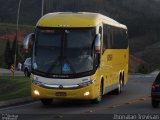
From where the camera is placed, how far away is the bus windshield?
2581 centimetres

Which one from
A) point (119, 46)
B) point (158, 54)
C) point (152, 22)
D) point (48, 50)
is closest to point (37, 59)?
point (48, 50)

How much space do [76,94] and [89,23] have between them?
9.49 feet

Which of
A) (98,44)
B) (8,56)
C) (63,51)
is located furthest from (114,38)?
(8,56)

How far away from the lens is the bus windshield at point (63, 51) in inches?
1016

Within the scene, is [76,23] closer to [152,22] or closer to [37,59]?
[37,59]

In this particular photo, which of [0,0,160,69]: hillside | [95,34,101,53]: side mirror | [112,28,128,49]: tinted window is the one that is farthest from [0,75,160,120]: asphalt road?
[0,0,160,69]: hillside

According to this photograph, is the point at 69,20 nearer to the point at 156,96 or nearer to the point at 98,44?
the point at 98,44

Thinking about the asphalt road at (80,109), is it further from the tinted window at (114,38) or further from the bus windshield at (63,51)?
the tinted window at (114,38)

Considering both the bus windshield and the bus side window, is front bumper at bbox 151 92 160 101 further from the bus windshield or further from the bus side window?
the bus side window

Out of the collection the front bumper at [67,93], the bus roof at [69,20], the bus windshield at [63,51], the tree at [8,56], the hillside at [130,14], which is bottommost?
the hillside at [130,14]

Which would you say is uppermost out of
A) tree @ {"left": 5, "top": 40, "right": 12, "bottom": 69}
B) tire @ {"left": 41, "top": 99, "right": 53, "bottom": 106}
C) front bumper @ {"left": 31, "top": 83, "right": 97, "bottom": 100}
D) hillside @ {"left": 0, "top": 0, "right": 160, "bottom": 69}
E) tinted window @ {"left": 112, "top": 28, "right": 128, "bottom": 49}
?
tinted window @ {"left": 112, "top": 28, "right": 128, "bottom": 49}

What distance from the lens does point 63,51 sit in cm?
2598

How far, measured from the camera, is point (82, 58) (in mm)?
25984

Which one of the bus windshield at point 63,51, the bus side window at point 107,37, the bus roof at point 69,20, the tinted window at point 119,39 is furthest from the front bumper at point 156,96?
the tinted window at point 119,39
